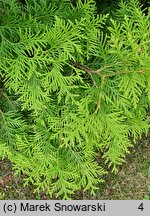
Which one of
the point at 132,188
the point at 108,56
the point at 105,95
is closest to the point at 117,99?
the point at 105,95

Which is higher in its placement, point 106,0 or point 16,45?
point 106,0

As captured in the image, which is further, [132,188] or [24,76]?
[132,188]

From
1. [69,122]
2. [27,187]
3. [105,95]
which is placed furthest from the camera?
[27,187]

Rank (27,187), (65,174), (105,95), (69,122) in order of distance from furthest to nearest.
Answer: (27,187) → (65,174) → (69,122) → (105,95)

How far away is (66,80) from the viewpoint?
8.77ft

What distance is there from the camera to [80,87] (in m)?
2.99

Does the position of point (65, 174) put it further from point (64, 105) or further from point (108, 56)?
point (108, 56)

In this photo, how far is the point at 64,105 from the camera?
297 cm

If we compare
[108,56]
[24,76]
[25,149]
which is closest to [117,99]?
[108,56]

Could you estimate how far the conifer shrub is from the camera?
8.39 feet

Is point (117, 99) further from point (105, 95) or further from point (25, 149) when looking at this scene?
point (25, 149)

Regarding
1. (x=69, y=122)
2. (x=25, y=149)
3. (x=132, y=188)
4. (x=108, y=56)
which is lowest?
(x=132, y=188)

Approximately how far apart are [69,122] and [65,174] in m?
0.49

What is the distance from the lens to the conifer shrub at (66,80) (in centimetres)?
256
